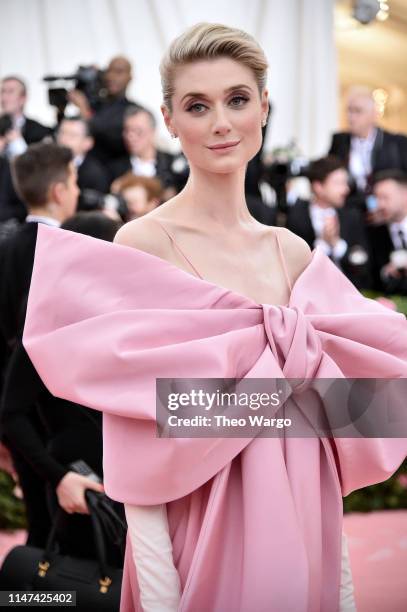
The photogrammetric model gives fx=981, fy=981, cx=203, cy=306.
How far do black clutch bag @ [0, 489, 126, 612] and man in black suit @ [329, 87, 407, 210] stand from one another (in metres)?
5.07

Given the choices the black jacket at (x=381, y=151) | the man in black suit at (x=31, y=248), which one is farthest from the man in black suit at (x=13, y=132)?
the man in black suit at (x=31, y=248)

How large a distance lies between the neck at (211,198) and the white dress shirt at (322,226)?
13.9ft

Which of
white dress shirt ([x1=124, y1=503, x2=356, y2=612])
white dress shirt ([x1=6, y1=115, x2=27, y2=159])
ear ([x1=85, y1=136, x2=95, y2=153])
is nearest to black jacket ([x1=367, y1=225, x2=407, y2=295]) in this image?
ear ([x1=85, y1=136, x2=95, y2=153])

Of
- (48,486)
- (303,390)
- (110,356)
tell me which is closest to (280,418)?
(303,390)

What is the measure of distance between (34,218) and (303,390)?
1.87m

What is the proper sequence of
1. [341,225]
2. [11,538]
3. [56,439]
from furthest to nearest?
[341,225] → [11,538] → [56,439]

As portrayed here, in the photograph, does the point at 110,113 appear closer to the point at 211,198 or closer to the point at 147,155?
the point at 147,155

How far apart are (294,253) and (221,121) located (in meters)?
0.35

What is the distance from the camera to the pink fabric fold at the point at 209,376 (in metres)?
1.70

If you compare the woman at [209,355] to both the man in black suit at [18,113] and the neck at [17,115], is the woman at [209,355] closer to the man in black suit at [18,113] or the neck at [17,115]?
the man in black suit at [18,113]

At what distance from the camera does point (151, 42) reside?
10227mm

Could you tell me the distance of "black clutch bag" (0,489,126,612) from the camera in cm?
244

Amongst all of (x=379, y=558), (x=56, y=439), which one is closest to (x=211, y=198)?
(x=56, y=439)

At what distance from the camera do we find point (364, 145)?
7305mm
